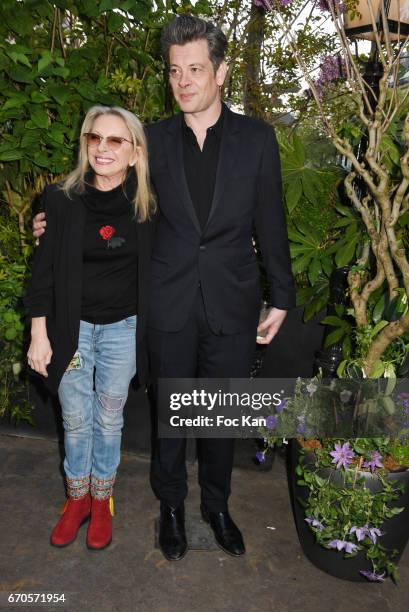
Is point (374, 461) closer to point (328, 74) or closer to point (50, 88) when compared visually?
point (50, 88)

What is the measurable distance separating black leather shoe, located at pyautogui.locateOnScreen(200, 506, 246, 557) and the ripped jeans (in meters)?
0.58

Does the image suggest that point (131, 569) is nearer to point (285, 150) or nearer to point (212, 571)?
point (212, 571)

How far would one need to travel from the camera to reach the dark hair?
2312 mm

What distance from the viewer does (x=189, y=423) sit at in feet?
9.98

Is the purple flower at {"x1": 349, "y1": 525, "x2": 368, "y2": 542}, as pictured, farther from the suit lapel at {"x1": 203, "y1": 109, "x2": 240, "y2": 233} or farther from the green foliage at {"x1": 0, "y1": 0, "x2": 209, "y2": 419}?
the green foliage at {"x1": 0, "y1": 0, "x2": 209, "y2": 419}

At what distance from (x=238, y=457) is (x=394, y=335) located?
1590 mm

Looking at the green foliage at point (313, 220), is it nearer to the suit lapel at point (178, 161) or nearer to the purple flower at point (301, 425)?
the purple flower at point (301, 425)

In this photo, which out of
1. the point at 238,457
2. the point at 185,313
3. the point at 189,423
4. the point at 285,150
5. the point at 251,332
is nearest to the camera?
the point at 185,313

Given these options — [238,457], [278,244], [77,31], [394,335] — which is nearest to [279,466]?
[238,457]


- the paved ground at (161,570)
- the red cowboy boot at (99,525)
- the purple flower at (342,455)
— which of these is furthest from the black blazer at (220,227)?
the paved ground at (161,570)

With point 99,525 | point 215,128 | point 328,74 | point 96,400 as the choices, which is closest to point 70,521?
point 99,525

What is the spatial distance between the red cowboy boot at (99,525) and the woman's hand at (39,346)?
871 mm

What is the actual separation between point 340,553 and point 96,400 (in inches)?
54.4

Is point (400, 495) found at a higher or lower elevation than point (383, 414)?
lower
